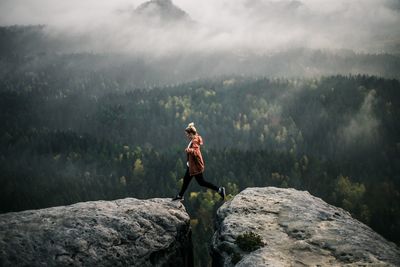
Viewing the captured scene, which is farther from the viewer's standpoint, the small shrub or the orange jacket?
the orange jacket

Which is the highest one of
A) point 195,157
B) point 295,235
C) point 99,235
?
point 195,157

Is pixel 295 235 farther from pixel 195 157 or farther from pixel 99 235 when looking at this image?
pixel 99 235

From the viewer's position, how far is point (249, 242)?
16359mm

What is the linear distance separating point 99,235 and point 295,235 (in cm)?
885

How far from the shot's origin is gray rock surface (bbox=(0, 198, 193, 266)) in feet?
52.5

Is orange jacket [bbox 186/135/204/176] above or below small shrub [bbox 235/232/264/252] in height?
above

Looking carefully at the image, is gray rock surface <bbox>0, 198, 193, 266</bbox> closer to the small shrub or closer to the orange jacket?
the orange jacket

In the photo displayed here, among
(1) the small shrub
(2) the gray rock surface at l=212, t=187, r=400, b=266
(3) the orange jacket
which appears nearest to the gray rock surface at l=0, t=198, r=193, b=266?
(2) the gray rock surface at l=212, t=187, r=400, b=266

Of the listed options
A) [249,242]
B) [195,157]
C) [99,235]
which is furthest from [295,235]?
[99,235]

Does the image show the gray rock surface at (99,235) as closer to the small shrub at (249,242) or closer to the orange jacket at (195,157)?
the orange jacket at (195,157)

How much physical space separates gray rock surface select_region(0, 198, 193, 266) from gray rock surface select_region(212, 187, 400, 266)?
237 centimetres

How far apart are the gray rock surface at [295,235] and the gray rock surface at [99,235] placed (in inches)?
93.2

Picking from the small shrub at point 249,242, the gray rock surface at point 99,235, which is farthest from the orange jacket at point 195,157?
the small shrub at point 249,242

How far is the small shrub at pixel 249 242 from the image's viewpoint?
1625 cm
